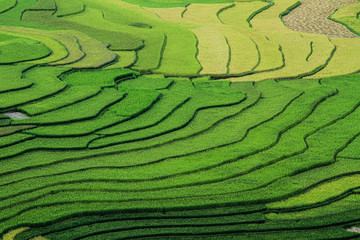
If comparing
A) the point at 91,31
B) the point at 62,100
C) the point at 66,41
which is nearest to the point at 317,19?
the point at 91,31

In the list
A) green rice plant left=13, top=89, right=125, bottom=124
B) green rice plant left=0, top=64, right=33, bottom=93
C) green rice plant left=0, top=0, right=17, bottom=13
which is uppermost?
green rice plant left=0, top=0, right=17, bottom=13

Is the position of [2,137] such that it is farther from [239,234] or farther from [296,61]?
[296,61]

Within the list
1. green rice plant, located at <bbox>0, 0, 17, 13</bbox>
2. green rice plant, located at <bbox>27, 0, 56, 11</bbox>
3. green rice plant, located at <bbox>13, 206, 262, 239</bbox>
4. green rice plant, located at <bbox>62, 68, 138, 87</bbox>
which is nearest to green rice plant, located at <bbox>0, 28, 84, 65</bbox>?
green rice plant, located at <bbox>62, 68, 138, 87</bbox>

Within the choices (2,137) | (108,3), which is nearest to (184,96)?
(2,137)

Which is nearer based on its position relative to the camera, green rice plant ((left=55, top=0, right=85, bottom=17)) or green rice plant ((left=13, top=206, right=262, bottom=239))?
green rice plant ((left=13, top=206, right=262, bottom=239))

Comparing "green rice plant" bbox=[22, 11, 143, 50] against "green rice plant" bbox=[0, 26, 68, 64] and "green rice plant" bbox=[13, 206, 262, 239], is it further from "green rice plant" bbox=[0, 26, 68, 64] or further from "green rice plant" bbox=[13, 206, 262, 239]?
"green rice plant" bbox=[13, 206, 262, 239]

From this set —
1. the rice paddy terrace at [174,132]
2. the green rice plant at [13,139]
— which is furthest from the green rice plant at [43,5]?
the green rice plant at [13,139]

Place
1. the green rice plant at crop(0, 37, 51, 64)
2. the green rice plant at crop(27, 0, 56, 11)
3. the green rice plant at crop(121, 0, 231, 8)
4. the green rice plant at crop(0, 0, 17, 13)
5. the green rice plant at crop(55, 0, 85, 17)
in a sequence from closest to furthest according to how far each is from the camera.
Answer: the green rice plant at crop(0, 37, 51, 64), the green rice plant at crop(55, 0, 85, 17), the green rice plant at crop(0, 0, 17, 13), the green rice plant at crop(27, 0, 56, 11), the green rice plant at crop(121, 0, 231, 8)

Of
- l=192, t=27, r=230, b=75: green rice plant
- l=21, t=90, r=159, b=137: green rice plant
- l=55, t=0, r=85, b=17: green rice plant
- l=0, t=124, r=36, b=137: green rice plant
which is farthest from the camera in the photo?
l=55, t=0, r=85, b=17: green rice plant
